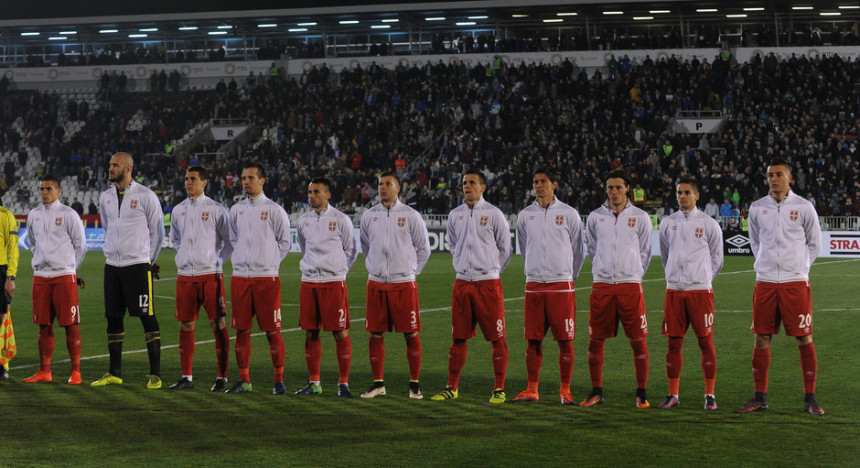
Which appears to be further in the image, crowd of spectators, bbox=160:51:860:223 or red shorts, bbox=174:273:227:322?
crowd of spectators, bbox=160:51:860:223

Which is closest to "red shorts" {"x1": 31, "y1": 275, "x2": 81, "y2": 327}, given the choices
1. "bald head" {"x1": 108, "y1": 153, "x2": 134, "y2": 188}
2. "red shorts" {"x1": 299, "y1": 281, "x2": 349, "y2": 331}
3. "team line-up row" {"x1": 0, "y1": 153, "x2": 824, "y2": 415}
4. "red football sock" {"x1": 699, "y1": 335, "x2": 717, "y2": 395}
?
"team line-up row" {"x1": 0, "y1": 153, "x2": 824, "y2": 415}

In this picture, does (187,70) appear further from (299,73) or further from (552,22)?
(552,22)

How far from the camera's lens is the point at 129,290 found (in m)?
10.8

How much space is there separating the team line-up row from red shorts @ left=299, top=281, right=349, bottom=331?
1cm

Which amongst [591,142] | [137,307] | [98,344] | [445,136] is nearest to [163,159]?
[445,136]

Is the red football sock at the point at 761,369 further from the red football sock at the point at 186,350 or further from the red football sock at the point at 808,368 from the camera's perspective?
the red football sock at the point at 186,350

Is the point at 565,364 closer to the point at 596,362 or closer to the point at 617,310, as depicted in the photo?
the point at 596,362

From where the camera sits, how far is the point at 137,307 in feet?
35.5

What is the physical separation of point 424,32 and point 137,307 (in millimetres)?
39875

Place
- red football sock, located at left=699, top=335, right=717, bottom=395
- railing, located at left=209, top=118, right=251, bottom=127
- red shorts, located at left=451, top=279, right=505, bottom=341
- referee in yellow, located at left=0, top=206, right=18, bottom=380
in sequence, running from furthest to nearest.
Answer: railing, located at left=209, top=118, right=251, bottom=127, referee in yellow, located at left=0, top=206, right=18, bottom=380, red shorts, located at left=451, top=279, right=505, bottom=341, red football sock, located at left=699, top=335, right=717, bottom=395

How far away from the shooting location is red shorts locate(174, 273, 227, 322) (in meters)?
10.7

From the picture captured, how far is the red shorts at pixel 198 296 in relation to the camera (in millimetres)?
10734

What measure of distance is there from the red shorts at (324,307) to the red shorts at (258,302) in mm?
288

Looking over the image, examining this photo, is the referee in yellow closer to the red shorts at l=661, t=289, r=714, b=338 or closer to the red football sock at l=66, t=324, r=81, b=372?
the red football sock at l=66, t=324, r=81, b=372
